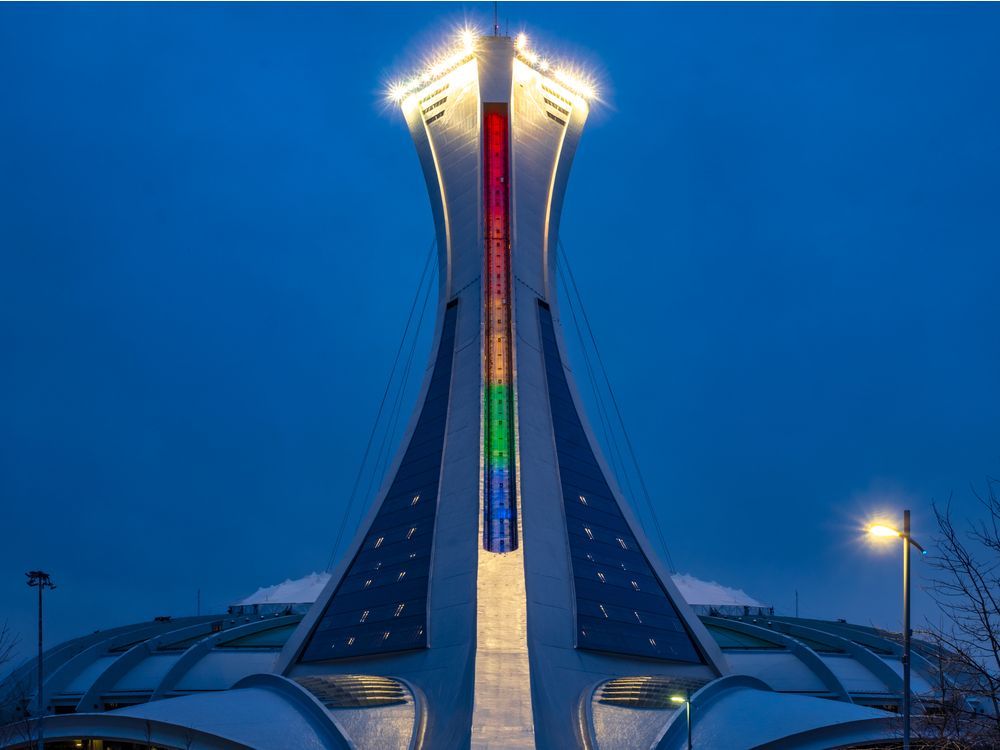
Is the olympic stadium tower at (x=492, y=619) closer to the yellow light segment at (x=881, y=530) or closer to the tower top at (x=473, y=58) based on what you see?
the tower top at (x=473, y=58)

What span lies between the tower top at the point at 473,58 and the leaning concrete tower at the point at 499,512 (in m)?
0.12

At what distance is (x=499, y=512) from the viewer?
28359 millimetres

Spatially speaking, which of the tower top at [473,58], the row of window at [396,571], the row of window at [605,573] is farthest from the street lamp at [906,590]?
the tower top at [473,58]

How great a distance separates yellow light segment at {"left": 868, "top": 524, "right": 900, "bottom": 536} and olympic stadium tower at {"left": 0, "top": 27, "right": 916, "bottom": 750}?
27.2ft

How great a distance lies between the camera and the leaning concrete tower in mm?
23906

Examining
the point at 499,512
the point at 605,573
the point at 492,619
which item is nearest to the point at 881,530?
the point at 492,619

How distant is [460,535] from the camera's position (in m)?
27.8

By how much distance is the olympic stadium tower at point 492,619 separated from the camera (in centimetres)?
2136

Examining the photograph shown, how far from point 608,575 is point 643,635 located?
2.10 meters

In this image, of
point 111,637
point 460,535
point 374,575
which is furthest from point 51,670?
point 460,535

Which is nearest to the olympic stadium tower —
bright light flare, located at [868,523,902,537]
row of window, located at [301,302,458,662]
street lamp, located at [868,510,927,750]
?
row of window, located at [301,302,458,662]

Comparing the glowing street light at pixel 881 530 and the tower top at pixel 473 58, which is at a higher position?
the tower top at pixel 473 58

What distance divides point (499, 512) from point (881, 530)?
16.8m

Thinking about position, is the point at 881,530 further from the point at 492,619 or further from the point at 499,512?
the point at 499,512
